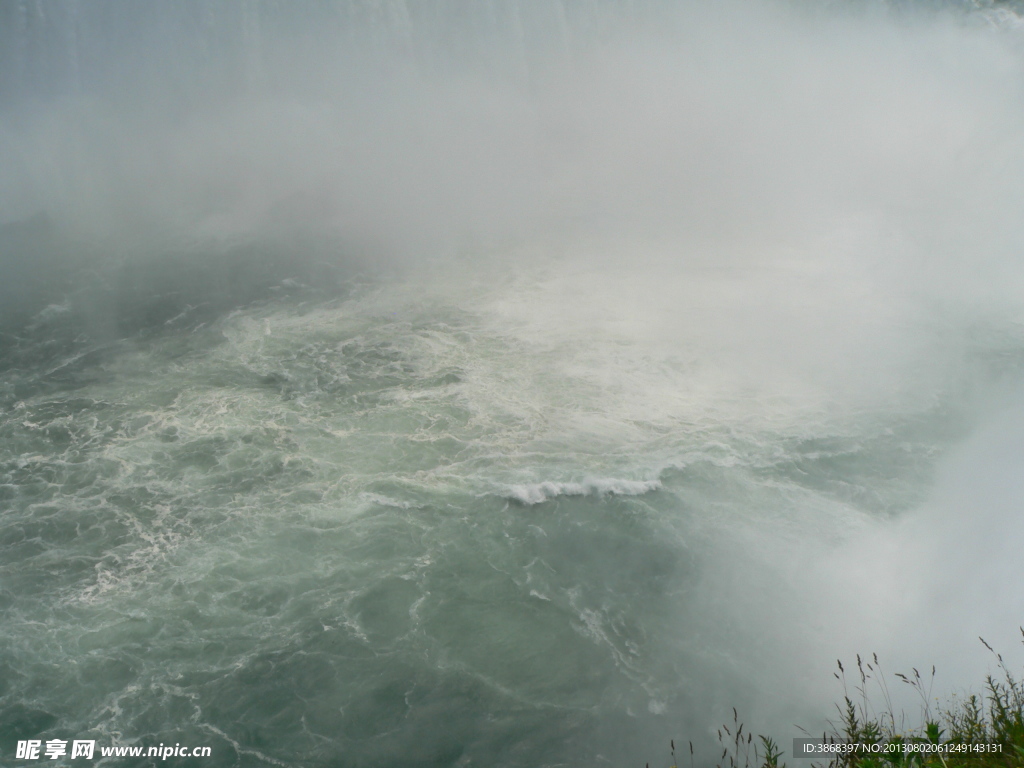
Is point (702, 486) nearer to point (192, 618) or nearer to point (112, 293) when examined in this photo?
point (192, 618)

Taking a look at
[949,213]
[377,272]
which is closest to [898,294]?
[949,213]

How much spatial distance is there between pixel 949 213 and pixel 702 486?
87.9 feet

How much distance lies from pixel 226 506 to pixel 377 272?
1756 cm

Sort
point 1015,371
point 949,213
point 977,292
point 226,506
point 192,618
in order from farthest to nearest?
1. point 949,213
2. point 977,292
3. point 1015,371
4. point 226,506
5. point 192,618

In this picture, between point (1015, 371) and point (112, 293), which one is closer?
point (1015, 371)

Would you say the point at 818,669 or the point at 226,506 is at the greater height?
the point at 226,506

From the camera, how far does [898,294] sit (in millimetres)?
31391

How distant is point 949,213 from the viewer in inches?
1462

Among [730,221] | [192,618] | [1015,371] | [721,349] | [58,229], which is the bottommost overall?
[192,618]

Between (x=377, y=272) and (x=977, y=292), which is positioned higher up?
(x=377, y=272)


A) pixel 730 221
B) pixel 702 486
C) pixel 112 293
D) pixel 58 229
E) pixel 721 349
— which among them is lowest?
pixel 702 486

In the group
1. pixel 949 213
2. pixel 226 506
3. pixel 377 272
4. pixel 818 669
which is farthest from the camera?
pixel 949 213

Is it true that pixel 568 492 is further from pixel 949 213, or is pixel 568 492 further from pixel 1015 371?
pixel 949 213

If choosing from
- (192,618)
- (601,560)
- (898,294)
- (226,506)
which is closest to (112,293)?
(226,506)
